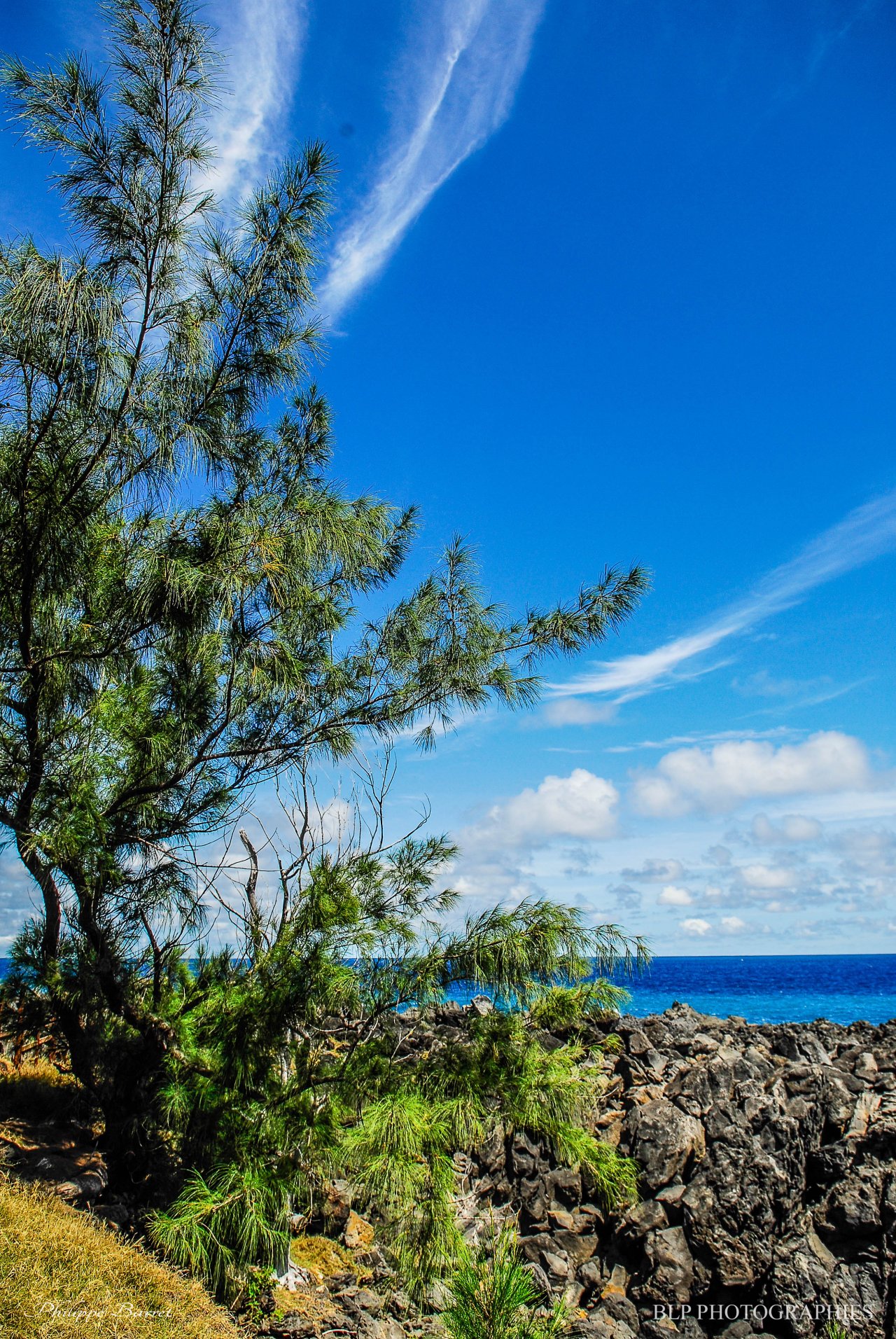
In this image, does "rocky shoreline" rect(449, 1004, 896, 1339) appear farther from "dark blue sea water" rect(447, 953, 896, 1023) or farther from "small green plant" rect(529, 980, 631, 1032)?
"dark blue sea water" rect(447, 953, 896, 1023)

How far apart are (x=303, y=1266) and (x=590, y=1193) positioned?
99.4 inches

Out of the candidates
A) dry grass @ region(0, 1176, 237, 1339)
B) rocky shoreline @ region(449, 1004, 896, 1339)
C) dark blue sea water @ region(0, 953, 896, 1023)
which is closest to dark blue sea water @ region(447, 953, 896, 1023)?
dark blue sea water @ region(0, 953, 896, 1023)

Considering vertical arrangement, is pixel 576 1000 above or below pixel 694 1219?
above

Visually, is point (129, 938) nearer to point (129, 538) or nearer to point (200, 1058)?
point (200, 1058)

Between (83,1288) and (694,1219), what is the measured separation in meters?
4.22

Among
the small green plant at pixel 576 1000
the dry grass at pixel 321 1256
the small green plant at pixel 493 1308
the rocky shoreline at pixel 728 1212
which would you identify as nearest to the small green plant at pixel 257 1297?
the dry grass at pixel 321 1256

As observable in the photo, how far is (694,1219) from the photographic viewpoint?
5.53m

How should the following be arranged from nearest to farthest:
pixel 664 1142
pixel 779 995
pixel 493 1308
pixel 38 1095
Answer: pixel 493 1308, pixel 664 1142, pixel 38 1095, pixel 779 995

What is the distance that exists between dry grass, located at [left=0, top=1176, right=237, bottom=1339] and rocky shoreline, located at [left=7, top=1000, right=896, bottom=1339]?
2.83 ft

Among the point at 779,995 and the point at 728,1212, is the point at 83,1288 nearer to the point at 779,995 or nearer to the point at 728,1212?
the point at 728,1212

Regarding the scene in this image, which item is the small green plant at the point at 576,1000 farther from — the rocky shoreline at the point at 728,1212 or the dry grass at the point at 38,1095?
the dry grass at the point at 38,1095

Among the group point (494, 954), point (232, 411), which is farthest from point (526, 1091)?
point (232, 411)

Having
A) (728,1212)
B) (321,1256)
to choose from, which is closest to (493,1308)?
(321,1256)

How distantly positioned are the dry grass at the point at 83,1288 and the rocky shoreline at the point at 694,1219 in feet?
2.83
